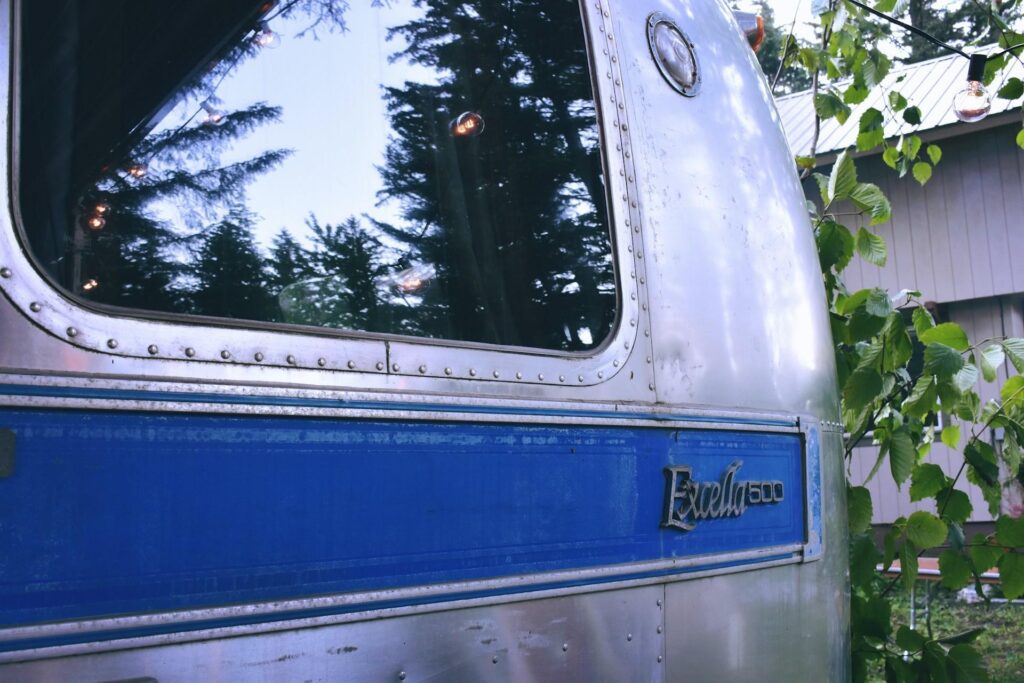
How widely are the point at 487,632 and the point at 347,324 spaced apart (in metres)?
0.62

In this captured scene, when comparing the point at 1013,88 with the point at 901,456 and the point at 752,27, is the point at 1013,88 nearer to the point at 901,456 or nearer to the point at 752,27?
the point at 901,456

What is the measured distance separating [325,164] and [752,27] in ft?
6.48

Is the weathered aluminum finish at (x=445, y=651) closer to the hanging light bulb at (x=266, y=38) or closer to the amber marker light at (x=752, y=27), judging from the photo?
the hanging light bulb at (x=266, y=38)

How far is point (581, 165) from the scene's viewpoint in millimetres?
2395

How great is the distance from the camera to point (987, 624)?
8.76 meters

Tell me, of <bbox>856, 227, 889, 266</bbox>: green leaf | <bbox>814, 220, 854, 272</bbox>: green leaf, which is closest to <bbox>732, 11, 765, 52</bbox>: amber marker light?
<bbox>814, 220, 854, 272</bbox>: green leaf

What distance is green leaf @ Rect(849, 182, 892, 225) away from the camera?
4.02 meters

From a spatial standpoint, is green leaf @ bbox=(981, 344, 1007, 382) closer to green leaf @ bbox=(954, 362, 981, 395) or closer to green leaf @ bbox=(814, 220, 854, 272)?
green leaf @ bbox=(954, 362, 981, 395)

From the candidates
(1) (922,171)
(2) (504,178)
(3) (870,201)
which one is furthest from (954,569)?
(2) (504,178)

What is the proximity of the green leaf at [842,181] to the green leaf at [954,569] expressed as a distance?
1410 mm

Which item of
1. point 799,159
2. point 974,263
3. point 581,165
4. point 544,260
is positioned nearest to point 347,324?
point 544,260

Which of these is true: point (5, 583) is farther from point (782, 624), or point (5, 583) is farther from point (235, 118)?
point (782, 624)

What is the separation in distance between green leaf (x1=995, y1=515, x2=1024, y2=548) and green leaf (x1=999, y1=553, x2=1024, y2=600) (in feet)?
0.24

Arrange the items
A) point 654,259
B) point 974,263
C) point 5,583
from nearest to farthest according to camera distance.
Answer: point 5,583 → point 654,259 → point 974,263
